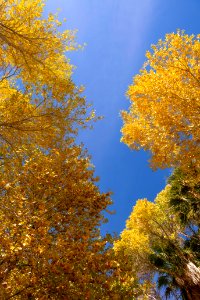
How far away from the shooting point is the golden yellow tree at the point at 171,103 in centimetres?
855

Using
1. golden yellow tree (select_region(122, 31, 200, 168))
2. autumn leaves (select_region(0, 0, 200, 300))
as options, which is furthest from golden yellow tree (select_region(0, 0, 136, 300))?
golden yellow tree (select_region(122, 31, 200, 168))

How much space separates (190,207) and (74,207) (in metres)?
7.19

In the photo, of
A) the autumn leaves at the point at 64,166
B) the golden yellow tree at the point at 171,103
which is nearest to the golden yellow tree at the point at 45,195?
the autumn leaves at the point at 64,166

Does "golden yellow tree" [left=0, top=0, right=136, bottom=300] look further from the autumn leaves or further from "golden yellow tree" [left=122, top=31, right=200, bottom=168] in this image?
"golden yellow tree" [left=122, top=31, right=200, bottom=168]

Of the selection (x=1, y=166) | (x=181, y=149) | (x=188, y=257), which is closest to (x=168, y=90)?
(x=181, y=149)

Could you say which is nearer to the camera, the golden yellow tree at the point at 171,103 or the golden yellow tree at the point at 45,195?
the golden yellow tree at the point at 45,195

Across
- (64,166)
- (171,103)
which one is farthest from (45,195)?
Result: (171,103)

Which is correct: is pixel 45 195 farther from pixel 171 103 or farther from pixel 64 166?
pixel 171 103

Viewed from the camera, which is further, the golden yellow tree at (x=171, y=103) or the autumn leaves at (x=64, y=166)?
the golden yellow tree at (x=171, y=103)

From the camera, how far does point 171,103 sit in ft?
28.7

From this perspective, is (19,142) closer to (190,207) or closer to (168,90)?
(168,90)

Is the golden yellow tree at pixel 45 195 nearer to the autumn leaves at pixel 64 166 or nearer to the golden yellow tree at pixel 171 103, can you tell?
the autumn leaves at pixel 64 166

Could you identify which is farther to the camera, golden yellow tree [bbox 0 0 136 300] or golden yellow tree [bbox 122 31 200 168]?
golden yellow tree [bbox 122 31 200 168]

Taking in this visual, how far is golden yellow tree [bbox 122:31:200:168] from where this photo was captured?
28.0 feet
